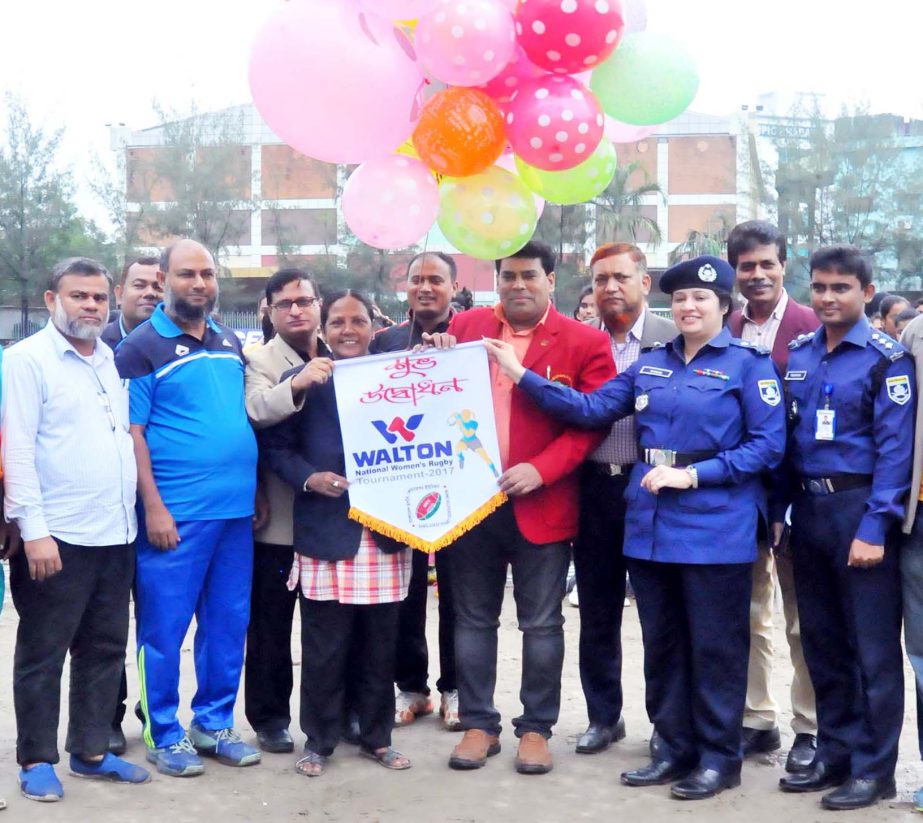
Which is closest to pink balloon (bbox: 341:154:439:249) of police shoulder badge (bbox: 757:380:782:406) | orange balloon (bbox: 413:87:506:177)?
orange balloon (bbox: 413:87:506:177)

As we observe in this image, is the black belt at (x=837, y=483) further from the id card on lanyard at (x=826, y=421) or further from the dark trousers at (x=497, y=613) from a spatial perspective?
the dark trousers at (x=497, y=613)

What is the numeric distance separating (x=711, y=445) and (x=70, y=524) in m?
2.57

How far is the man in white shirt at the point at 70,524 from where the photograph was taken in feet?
14.2

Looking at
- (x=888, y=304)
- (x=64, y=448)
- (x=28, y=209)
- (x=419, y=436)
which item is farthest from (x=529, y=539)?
(x=28, y=209)

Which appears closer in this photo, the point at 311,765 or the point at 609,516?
the point at 311,765

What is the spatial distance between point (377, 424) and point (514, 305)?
81 cm

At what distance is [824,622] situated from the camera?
4.56m

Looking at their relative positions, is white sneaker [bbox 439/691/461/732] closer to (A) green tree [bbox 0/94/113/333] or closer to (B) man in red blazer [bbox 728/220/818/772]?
(B) man in red blazer [bbox 728/220/818/772]

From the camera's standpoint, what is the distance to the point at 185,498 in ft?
15.5

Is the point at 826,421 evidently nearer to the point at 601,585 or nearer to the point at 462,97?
the point at 601,585

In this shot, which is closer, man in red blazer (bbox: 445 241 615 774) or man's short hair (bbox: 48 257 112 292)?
man's short hair (bbox: 48 257 112 292)

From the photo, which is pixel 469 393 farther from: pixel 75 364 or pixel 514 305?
pixel 75 364

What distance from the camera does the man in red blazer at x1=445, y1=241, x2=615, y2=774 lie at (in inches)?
190

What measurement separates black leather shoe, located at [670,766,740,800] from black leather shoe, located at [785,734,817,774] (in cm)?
33
